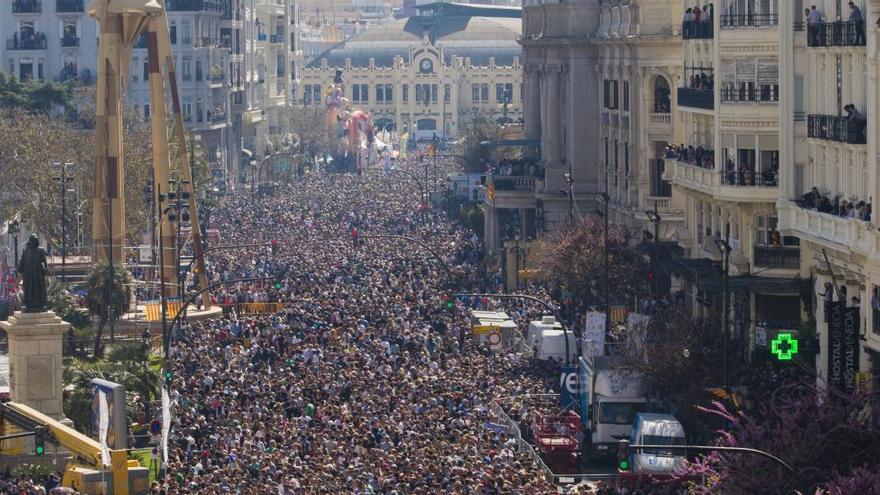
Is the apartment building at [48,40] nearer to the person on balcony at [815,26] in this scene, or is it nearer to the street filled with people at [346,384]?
the street filled with people at [346,384]

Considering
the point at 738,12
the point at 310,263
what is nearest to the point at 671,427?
the point at 738,12

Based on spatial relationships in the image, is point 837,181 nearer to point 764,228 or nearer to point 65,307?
point 764,228

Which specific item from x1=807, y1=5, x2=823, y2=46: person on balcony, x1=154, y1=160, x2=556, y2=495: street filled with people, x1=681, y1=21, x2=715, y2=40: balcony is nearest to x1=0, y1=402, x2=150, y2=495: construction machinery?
x1=154, y1=160, x2=556, y2=495: street filled with people

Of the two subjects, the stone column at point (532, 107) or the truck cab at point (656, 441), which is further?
the stone column at point (532, 107)

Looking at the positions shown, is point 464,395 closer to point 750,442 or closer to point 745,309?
point 745,309

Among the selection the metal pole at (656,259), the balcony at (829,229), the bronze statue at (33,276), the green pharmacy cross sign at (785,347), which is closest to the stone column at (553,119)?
the metal pole at (656,259)
